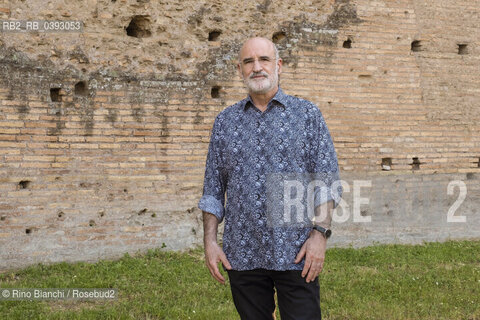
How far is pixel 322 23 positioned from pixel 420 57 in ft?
5.26

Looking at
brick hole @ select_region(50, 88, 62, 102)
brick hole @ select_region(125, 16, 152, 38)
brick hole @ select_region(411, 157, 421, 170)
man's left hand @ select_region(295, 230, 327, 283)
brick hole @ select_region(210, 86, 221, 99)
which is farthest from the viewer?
brick hole @ select_region(411, 157, 421, 170)

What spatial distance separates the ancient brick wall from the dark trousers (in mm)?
3797

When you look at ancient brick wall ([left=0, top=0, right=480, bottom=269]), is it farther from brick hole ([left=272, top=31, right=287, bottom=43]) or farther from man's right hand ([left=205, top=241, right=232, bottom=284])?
man's right hand ([left=205, top=241, right=232, bottom=284])

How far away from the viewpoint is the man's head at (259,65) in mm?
2480

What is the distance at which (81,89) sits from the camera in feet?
19.5

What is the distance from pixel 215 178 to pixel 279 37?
14.9 ft

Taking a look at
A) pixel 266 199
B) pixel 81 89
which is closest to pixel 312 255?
pixel 266 199

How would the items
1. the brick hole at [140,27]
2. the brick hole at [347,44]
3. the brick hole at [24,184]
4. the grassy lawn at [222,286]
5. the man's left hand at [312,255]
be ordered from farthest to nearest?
the brick hole at [347,44] → the brick hole at [140,27] → the brick hole at [24,184] → the grassy lawn at [222,286] → the man's left hand at [312,255]

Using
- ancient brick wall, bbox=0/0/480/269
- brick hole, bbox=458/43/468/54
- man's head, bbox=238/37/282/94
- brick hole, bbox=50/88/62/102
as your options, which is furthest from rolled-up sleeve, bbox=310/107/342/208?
brick hole, bbox=458/43/468/54

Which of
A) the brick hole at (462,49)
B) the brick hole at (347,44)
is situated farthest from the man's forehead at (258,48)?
the brick hole at (462,49)

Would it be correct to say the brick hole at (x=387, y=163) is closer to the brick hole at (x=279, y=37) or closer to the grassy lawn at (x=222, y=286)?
the grassy lawn at (x=222, y=286)

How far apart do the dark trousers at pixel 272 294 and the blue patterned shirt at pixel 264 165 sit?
58 mm

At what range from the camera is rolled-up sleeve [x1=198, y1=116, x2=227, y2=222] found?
258 centimetres

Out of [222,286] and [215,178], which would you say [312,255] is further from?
[222,286]
